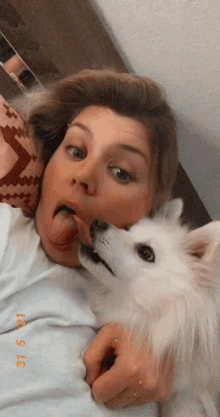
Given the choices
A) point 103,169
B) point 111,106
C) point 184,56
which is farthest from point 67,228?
point 184,56

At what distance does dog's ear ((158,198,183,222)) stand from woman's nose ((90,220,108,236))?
0.37ft

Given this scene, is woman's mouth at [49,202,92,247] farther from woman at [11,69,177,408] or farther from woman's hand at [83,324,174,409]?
woman's hand at [83,324,174,409]

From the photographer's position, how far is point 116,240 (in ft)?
1.86

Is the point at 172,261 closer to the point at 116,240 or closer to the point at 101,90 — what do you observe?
the point at 116,240

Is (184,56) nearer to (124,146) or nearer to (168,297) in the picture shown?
(124,146)

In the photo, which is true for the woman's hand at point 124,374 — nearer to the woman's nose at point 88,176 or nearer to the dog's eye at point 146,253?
the dog's eye at point 146,253

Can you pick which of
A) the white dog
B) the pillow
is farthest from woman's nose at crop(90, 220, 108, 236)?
the pillow

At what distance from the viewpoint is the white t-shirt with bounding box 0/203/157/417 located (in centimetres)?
49

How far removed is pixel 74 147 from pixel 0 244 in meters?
0.20

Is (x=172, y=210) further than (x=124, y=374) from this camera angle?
Yes

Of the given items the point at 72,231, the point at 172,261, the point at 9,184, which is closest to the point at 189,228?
the point at 172,261

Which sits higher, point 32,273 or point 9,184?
point 9,184

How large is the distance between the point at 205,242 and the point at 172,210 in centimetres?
9

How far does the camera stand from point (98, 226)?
1.86 feet
